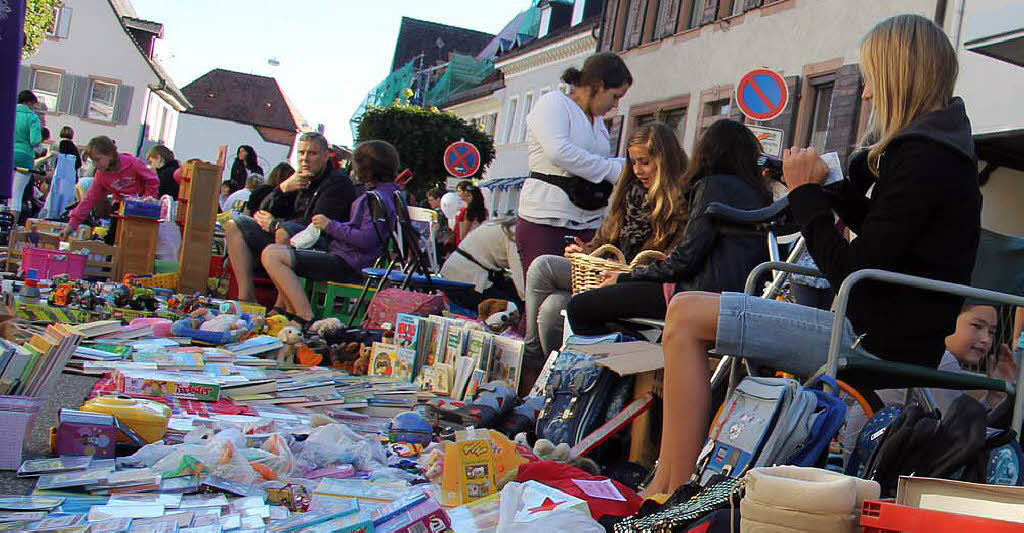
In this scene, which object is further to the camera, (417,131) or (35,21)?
(417,131)

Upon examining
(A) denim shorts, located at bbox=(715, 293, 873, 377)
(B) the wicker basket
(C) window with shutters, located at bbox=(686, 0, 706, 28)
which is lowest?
(A) denim shorts, located at bbox=(715, 293, 873, 377)

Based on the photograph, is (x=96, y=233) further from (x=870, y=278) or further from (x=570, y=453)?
(x=870, y=278)

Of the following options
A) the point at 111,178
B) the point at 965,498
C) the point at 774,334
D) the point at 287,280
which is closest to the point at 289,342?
the point at 287,280

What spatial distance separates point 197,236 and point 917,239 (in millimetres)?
9257

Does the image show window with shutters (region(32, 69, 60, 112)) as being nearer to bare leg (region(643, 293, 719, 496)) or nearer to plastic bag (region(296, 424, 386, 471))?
plastic bag (region(296, 424, 386, 471))

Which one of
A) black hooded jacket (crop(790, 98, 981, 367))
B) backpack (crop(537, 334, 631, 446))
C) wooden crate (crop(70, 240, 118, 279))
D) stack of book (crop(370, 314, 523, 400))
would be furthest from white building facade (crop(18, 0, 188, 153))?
black hooded jacket (crop(790, 98, 981, 367))

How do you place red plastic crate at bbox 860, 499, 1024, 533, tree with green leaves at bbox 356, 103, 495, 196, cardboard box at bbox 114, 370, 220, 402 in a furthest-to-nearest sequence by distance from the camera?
1. tree with green leaves at bbox 356, 103, 495, 196
2. cardboard box at bbox 114, 370, 220, 402
3. red plastic crate at bbox 860, 499, 1024, 533

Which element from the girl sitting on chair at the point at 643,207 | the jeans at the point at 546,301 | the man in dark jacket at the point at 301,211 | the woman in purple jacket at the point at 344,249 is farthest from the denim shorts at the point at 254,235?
the girl sitting on chair at the point at 643,207

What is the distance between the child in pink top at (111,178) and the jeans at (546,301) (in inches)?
338

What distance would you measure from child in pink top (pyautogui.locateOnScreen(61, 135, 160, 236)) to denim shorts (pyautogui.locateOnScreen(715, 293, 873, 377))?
11.7m

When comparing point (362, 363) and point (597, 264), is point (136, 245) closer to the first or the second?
point (362, 363)

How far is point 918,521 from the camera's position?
2.31m

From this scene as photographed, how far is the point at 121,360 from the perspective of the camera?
6859mm

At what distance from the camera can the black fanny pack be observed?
24.6ft
